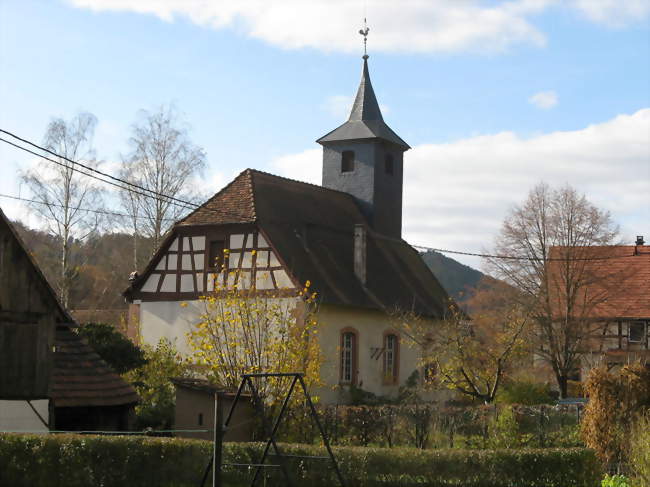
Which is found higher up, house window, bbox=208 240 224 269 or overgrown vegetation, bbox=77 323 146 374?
house window, bbox=208 240 224 269

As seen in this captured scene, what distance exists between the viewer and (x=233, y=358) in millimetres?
23719

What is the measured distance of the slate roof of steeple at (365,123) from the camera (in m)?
39.1

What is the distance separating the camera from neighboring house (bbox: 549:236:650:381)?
39500 mm

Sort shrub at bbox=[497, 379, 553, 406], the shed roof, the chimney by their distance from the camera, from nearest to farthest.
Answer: the shed roof → shrub at bbox=[497, 379, 553, 406] → the chimney

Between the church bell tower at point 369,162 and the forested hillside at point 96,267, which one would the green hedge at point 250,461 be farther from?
the forested hillside at point 96,267

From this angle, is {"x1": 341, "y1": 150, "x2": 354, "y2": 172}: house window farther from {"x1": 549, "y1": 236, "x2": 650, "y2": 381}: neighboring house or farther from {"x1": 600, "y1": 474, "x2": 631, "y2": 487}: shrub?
{"x1": 600, "y1": 474, "x2": 631, "y2": 487}: shrub

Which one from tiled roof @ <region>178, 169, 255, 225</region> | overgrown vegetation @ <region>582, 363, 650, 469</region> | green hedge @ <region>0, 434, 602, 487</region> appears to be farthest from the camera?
tiled roof @ <region>178, 169, 255, 225</region>

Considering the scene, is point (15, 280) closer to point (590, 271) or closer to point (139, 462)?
point (139, 462)

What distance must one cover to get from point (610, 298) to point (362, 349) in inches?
585

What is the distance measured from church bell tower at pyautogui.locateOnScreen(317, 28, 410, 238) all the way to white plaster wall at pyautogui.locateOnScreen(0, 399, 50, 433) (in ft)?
70.5

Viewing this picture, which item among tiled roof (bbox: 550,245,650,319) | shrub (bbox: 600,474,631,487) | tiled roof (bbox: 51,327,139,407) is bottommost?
shrub (bbox: 600,474,631,487)

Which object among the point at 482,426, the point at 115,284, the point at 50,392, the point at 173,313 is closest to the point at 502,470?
the point at 482,426

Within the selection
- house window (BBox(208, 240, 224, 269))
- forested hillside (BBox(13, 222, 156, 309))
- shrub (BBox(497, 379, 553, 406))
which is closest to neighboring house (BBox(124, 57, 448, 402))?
house window (BBox(208, 240, 224, 269))

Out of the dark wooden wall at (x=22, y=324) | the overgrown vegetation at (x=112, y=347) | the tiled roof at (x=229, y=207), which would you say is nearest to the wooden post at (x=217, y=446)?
the dark wooden wall at (x=22, y=324)
